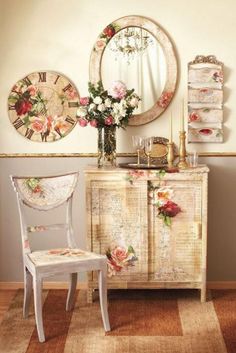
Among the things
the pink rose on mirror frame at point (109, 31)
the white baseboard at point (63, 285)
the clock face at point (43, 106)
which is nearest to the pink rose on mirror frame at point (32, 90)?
the clock face at point (43, 106)

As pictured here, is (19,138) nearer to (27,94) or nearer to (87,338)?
(27,94)

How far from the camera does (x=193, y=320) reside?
349 cm

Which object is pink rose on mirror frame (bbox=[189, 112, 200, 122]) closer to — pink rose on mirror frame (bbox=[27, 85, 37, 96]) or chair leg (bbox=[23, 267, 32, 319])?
pink rose on mirror frame (bbox=[27, 85, 37, 96])

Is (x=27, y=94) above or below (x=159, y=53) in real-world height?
below

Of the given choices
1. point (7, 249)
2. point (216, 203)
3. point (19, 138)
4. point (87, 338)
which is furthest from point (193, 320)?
point (19, 138)

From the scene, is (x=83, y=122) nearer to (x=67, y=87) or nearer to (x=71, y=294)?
(x=67, y=87)

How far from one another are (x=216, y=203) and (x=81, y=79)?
1.33 m

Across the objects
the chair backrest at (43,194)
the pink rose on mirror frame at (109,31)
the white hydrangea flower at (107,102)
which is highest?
the pink rose on mirror frame at (109,31)

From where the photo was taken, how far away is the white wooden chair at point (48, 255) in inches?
126

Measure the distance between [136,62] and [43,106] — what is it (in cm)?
74

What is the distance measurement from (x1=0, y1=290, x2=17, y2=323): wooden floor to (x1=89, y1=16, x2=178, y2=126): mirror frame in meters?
1.50

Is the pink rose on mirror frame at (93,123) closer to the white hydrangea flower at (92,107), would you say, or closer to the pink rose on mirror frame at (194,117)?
the white hydrangea flower at (92,107)

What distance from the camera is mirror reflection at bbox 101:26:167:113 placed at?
3.95 metres

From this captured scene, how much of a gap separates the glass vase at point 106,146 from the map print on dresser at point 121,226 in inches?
8.5
